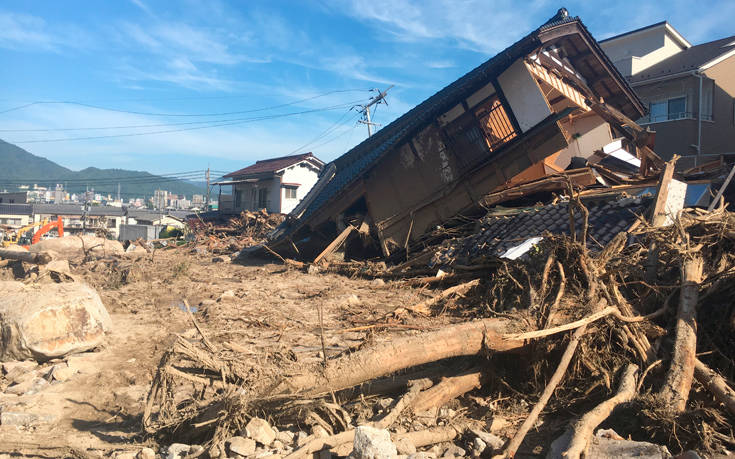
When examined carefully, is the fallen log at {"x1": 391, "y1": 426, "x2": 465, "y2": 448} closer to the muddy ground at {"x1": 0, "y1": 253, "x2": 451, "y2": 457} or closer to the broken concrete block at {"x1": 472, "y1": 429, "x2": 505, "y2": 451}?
the broken concrete block at {"x1": 472, "y1": 429, "x2": 505, "y2": 451}

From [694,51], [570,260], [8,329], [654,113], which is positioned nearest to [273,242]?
[8,329]

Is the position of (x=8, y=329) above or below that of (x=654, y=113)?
below

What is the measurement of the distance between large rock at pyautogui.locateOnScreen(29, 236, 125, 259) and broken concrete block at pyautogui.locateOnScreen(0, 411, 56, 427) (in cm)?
1255

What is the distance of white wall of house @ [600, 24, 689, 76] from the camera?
18938 millimetres

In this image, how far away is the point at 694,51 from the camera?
18.6 meters

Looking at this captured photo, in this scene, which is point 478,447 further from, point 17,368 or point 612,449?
point 17,368

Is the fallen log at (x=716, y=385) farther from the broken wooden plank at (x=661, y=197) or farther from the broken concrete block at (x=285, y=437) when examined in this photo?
the broken wooden plank at (x=661, y=197)

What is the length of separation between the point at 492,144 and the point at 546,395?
7745mm

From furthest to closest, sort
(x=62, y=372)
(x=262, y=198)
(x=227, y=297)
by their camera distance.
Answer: (x=262, y=198) → (x=227, y=297) → (x=62, y=372)

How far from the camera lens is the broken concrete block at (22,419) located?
136 inches

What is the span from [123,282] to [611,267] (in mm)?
9460

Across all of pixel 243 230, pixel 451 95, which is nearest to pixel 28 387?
pixel 451 95

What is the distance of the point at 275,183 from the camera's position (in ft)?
91.6

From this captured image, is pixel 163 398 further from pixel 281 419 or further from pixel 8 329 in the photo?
pixel 8 329
